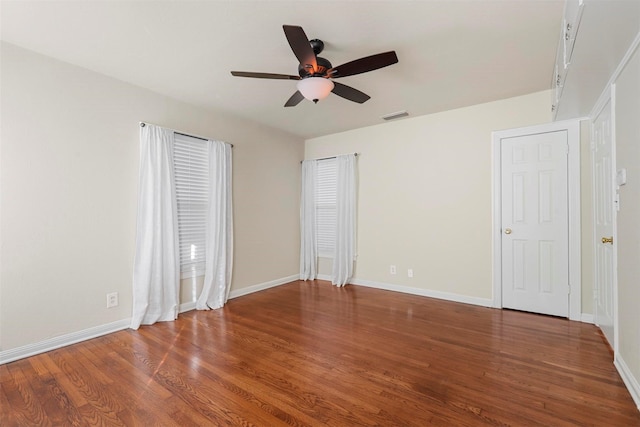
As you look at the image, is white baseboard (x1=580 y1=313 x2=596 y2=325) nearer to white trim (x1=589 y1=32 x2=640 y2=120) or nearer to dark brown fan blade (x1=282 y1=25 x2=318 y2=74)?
white trim (x1=589 y1=32 x2=640 y2=120)

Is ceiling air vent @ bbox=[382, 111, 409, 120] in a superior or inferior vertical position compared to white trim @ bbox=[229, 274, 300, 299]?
superior

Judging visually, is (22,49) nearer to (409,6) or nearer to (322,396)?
(409,6)

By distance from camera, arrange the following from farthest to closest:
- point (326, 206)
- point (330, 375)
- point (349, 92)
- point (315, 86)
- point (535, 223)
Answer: point (326, 206)
point (535, 223)
point (349, 92)
point (315, 86)
point (330, 375)

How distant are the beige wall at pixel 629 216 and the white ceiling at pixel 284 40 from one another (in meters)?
0.68

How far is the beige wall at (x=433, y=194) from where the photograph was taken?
370cm

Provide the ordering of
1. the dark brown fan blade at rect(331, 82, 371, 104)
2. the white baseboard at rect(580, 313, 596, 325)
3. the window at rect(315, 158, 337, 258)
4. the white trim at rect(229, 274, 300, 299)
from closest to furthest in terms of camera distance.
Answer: the dark brown fan blade at rect(331, 82, 371, 104), the white baseboard at rect(580, 313, 596, 325), the white trim at rect(229, 274, 300, 299), the window at rect(315, 158, 337, 258)

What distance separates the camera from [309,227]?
5.20m

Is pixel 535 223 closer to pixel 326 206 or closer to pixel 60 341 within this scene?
pixel 326 206

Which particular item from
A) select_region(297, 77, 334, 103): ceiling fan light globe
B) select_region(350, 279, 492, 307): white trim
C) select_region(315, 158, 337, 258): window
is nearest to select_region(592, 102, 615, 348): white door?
select_region(350, 279, 492, 307): white trim

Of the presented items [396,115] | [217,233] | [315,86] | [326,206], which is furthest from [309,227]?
[315,86]

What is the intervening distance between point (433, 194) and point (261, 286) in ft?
9.60

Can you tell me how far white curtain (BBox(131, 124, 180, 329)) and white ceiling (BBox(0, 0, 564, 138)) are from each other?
68cm

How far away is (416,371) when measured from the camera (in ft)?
7.18

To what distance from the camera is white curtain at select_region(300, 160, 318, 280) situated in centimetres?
520
